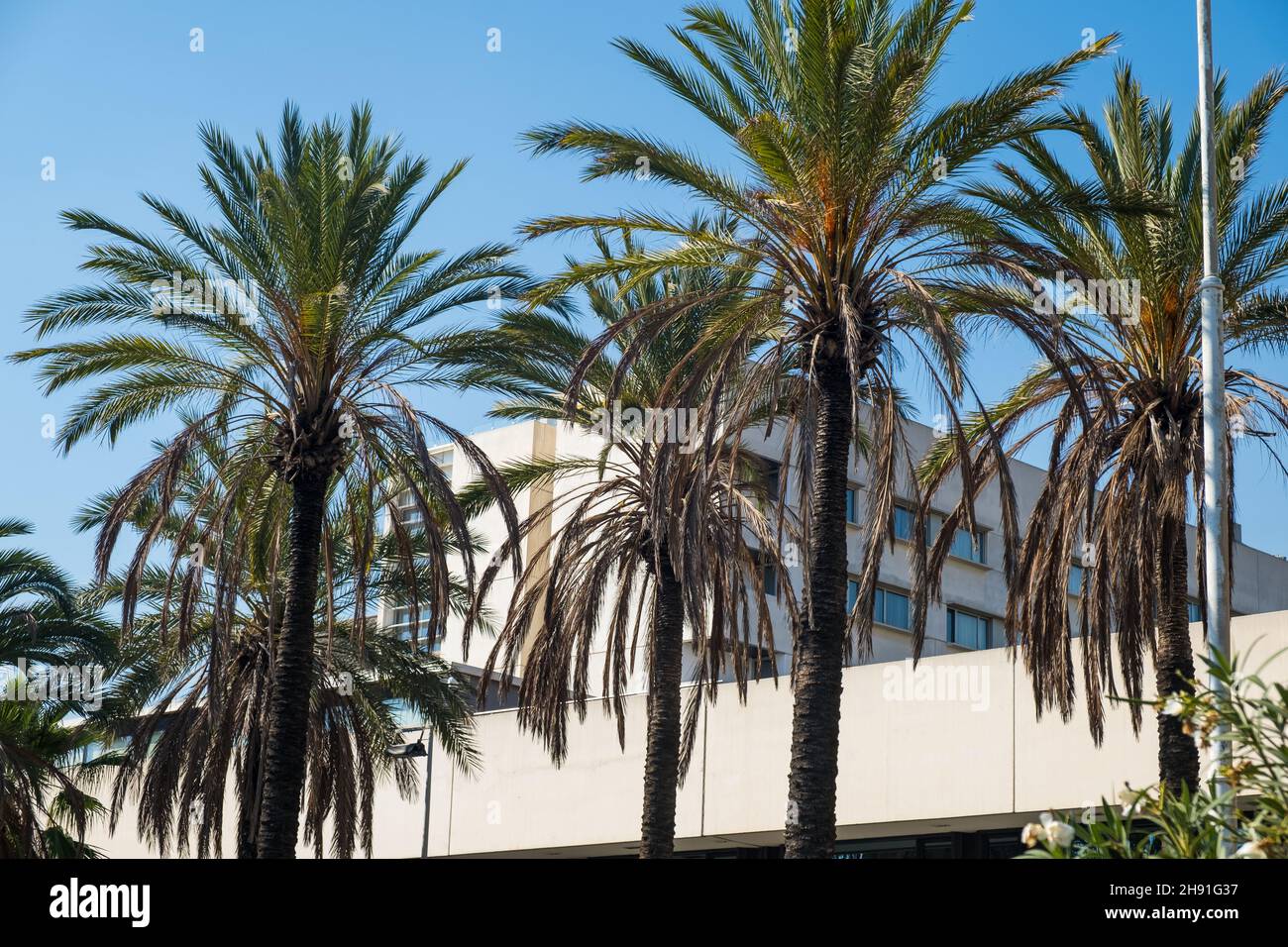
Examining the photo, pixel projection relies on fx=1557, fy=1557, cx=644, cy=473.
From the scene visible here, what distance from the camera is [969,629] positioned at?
45688 millimetres

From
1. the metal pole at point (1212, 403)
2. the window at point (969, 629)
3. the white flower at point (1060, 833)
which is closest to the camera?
the white flower at point (1060, 833)

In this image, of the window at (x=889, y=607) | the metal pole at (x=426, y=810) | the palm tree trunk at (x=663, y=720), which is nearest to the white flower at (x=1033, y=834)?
the palm tree trunk at (x=663, y=720)

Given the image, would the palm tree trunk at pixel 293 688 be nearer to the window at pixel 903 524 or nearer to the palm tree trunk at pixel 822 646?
the palm tree trunk at pixel 822 646

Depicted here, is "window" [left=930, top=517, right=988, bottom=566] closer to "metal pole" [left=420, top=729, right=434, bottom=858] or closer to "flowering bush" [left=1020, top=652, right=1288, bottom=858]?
"metal pole" [left=420, top=729, right=434, bottom=858]

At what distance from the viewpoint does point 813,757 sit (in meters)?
15.8

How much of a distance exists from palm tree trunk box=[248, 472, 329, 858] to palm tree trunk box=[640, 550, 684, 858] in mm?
4476

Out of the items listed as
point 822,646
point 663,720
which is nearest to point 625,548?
point 663,720

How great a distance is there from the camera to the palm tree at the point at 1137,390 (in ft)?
58.0

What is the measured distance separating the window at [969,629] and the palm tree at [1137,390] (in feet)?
85.4

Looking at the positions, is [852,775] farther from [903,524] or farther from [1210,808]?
[1210,808]

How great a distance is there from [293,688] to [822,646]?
6785mm
